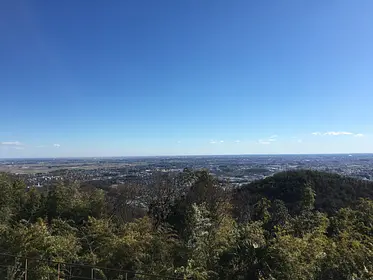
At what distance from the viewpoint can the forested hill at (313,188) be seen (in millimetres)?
30358

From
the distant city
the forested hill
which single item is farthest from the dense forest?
the forested hill

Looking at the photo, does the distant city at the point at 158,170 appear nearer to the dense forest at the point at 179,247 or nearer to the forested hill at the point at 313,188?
the forested hill at the point at 313,188

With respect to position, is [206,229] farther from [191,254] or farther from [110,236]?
[110,236]

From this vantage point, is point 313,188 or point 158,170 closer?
point 313,188

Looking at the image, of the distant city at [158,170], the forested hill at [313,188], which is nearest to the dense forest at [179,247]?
the distant city at [158,170]

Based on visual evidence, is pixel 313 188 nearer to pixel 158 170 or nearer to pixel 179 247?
pixel 158 170

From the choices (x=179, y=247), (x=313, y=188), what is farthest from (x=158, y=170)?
(x=179, y=247)

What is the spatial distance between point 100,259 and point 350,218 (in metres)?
12.0

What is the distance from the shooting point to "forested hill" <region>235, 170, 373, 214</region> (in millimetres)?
30358

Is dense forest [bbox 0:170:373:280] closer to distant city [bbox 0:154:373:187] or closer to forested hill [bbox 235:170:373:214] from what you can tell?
distant city [bbox 0:154:373:187]

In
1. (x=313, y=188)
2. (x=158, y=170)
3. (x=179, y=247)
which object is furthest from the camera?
(x=158, y=170)

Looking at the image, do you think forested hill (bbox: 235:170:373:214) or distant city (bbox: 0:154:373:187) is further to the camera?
distant city (bbox: 0:154:373:187)

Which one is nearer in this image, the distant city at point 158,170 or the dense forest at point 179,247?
the dense forest at point 179,247

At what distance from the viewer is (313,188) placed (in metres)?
33.9
